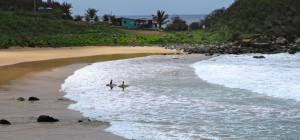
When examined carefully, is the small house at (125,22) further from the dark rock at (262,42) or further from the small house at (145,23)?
the dark rock at (262,42)

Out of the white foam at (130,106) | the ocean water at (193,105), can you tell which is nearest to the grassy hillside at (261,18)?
the ocean water at (193,105)

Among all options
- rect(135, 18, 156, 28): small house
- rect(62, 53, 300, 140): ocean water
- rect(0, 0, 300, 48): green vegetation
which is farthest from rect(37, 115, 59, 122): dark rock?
rect(135, 18, 156, 28): small house

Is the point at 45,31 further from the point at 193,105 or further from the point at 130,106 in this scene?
the point at 193,105

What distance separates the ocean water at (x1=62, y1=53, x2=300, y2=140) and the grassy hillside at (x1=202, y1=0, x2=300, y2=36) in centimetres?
3709

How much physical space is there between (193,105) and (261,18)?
51030mm

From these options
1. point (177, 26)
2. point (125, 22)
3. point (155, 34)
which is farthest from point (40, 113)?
point (125, 22)

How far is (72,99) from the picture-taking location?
12.0m

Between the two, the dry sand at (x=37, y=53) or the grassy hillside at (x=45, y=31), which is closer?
the dry sand at (x=37, y=53)

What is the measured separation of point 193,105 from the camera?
11102 millimetres

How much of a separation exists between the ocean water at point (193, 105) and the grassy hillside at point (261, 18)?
37.1 m

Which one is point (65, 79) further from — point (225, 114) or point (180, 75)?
point (225, 114)

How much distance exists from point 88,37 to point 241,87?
121ft

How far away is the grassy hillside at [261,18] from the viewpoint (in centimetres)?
5306

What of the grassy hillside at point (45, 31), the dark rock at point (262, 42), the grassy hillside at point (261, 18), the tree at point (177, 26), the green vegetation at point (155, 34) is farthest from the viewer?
the tree at point (177, 26)
